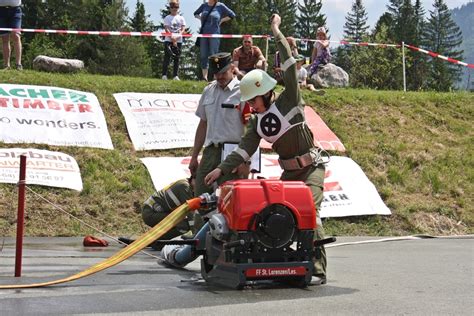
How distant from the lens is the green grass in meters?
12.7

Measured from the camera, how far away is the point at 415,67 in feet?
314

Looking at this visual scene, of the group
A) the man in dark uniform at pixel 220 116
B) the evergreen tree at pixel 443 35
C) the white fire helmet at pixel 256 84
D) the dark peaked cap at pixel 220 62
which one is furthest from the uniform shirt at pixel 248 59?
the evergreen tree at pixel 443 35

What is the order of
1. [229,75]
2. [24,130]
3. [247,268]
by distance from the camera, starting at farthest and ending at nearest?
[24,130] → [229,75] → [247,268]

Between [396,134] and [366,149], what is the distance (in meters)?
1.33

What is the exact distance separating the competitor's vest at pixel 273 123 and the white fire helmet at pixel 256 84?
0.20m

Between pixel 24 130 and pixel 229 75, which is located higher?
pixel 229 75

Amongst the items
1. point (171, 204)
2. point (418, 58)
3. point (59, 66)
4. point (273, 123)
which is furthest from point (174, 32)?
point (418, 58)

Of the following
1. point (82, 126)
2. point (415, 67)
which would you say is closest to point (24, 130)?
point (82, 126)

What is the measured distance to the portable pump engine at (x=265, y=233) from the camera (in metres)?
6.38

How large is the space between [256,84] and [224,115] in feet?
5.58

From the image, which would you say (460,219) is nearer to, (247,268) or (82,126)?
(82,126)

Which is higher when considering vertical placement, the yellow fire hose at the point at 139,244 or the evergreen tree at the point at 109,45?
the evergreen tree at the point at 109,45

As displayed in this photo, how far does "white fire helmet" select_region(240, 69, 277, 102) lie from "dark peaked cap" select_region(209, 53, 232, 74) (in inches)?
58.9

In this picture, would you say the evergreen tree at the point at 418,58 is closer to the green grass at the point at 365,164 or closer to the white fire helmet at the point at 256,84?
the green grass at the point at 365,164
